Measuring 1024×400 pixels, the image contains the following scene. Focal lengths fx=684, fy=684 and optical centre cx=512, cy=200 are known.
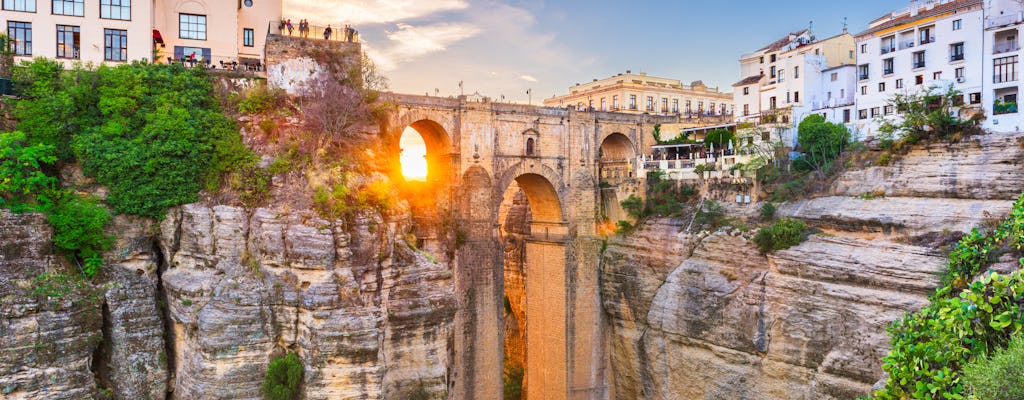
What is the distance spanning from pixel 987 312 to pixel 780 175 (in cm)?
2341

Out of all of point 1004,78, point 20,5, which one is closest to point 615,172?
point 1004,78

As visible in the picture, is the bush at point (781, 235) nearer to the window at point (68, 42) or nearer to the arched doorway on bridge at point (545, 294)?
the arched doorway on bridge at point (545, 294)

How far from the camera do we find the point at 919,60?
31.6 metres

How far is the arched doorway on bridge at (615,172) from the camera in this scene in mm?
36625

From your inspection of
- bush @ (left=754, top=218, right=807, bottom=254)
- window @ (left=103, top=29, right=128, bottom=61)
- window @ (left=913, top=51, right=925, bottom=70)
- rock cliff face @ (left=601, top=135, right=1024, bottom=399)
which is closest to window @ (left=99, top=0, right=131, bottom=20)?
window @ (left=103, top=29, right=128, bottom=61)

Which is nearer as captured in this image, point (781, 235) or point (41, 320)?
point (41, 320)

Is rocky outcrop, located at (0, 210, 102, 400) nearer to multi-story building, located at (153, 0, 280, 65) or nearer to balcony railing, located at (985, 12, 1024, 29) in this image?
multi-story building, located at (153, 0, 280, 65)

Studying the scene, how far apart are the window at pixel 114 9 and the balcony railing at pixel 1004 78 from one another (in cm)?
3378

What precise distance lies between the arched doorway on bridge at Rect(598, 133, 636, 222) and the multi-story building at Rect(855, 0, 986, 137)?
1142 centimetres

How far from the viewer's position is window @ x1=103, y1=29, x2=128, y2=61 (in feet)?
78.4

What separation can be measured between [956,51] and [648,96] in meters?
20.8

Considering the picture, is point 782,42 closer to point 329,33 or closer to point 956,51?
point 956,51

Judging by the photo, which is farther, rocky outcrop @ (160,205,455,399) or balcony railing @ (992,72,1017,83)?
balcony railing @ (992,72,1017,83)

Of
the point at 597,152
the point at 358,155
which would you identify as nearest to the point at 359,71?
the point at 358,155
